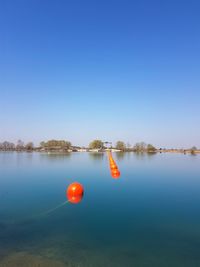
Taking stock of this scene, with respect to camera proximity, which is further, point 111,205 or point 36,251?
point 111,205

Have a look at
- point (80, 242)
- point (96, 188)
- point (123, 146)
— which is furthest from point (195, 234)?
point (123, 146)

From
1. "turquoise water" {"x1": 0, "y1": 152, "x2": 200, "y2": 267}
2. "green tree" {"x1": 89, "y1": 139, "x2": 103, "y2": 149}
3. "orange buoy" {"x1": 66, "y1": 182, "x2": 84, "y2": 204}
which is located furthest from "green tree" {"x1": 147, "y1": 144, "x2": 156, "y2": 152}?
"orange buoy" {"x1": 66, "y1": 182, "x2": 84, "y2": 204}

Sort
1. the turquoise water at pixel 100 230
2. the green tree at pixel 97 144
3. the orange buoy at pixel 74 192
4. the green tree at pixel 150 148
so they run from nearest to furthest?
the turquoise water at pixel 100 230, the orange buoy at pixel 74 192, the green tree at pixel 150 148, the green tree at pixel 97 144

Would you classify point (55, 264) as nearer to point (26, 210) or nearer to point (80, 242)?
point (80, 242)

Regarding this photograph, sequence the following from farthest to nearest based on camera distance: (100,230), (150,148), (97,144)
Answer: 1. (97,144)
2. (150,148)
3. (100,230)

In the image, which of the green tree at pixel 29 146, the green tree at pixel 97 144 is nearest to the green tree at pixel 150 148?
the green tree at pixel 97 144

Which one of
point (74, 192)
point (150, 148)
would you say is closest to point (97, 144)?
point (150, 148)

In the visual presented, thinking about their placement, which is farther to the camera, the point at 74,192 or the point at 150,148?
the point at 150,148

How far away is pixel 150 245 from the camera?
8094mm

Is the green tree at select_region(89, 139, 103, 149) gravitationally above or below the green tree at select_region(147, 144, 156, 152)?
above

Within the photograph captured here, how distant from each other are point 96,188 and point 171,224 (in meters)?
9.32

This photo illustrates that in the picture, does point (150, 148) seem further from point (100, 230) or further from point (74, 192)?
point (100, 230)

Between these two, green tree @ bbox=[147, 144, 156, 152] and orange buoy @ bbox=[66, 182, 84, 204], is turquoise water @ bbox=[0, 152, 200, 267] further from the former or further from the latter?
green tree @ bbox=[147, 144, 156, 152]

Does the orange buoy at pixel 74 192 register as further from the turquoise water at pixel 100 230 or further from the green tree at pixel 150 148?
the green tree at pixel 150 148
